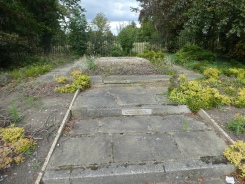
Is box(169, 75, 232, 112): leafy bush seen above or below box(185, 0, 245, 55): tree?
below

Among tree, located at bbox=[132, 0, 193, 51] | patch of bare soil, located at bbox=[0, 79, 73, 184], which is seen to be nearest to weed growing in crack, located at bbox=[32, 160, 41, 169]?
patch of bare soil, located at bbox=[0, 79, 73, 184]

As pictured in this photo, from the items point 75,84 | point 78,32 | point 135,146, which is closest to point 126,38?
point 78,32

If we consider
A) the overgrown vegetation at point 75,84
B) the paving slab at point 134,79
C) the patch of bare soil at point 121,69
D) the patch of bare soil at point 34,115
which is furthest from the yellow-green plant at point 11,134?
the patch of bare soil at point 121,69

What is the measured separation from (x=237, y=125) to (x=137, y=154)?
1601 millimetres

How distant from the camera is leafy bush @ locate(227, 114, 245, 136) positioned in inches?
99.4

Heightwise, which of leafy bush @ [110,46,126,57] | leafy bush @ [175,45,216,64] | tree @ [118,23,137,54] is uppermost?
tree @ [118,23,137,54]

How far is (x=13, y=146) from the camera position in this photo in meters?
2.15

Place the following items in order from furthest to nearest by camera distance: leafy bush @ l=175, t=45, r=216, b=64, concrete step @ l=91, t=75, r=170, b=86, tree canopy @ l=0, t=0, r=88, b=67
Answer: leafy bush @ l=175, t=45, r=216, b=64 → tree canopy @ l=0, t=0, r=88, b=67 → concrete step @ l=91, t=75, r=170, b=86

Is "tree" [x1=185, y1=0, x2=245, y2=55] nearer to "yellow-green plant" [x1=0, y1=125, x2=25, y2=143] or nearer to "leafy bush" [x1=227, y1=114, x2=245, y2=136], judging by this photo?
"leafy bush" [x1=227, y1=114, x2=245, y2=136]

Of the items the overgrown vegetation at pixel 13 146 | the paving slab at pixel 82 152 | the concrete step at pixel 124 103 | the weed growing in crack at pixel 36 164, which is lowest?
the weed growing in crack at pixel 36 164

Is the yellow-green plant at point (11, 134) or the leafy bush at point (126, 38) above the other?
the leafy bush at point (126, 38)

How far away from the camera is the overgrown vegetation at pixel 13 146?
79.1 inches

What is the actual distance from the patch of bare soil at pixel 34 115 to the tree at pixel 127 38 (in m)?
6.87

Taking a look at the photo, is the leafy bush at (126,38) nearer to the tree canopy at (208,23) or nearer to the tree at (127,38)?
the tree at (127,38)
